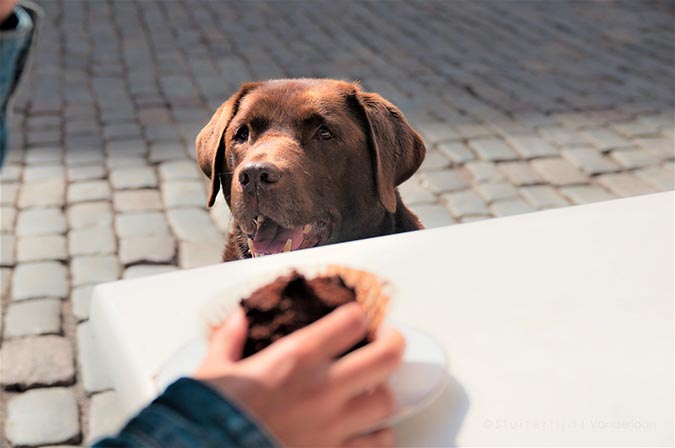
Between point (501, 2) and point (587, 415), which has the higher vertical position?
point (587, 415)

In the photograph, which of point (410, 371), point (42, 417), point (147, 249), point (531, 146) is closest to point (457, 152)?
point (531, 146)

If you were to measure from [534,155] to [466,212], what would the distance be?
46.0 inches

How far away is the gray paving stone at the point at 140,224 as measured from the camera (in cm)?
456

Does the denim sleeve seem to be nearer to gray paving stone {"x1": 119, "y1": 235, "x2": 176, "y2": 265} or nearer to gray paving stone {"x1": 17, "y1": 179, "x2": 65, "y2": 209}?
gray paving stone {"x1": 119, "y1": 235, "x2": 176, "y2": 265}

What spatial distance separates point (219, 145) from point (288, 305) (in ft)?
5.99

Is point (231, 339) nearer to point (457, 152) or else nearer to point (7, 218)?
point (7, 218)

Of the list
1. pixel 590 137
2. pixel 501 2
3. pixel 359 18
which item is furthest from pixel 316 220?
pixel 501 2

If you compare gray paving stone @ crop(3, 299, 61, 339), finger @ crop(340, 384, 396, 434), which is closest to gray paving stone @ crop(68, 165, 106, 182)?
gray paving stone @ crop(3, 299, 61, 339)

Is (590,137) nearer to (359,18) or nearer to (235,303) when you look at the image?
(359,18)

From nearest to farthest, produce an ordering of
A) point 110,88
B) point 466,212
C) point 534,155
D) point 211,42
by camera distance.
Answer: point 466,212, point 534,155, point 110,88, point 211,42

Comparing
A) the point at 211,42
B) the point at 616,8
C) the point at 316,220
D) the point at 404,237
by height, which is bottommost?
the point at 211,42

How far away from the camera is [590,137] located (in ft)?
19.9

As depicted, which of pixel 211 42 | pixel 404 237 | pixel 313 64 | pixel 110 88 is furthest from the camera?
pixel 211 42

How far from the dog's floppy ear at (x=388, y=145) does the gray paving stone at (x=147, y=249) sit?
1.77 meters
